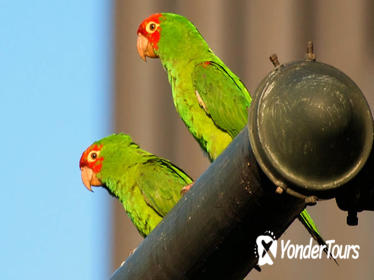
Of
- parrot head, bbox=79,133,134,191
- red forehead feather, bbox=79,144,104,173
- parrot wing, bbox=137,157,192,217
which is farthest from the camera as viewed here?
red forehead feather, bbox=79,144,104,173

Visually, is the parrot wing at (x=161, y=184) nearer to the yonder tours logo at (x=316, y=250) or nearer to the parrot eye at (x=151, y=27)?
the yonder tours logo at (x=316, y=250)

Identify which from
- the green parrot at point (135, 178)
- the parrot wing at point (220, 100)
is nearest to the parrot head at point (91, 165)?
the green parrot at point (135, 178)

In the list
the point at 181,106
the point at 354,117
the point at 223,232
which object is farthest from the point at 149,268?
the point at 181,106

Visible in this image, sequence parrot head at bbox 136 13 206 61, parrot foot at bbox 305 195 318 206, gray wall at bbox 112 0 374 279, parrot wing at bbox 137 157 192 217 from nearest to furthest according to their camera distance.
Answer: parrot foot at bbox 305 195 318 206
parrot wing at bbox 137 157 192 217
parrot head at bbox 136 13 206 61
gray wall at bbox 112 0 374 279

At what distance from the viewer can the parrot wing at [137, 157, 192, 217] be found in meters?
4.23

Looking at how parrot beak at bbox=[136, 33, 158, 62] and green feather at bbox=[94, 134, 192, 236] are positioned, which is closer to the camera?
green feather at bbox=[94, 134, 192, 236]

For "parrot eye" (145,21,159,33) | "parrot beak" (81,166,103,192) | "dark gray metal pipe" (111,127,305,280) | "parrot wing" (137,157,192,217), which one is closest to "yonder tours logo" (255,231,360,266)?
"parrot wing" (137,157,192,217)

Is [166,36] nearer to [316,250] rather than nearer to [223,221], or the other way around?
[316,250]

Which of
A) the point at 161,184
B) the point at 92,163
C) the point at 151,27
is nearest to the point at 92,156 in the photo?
the point at 92,163

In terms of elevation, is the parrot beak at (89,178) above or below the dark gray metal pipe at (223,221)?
below

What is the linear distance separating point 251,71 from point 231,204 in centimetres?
404

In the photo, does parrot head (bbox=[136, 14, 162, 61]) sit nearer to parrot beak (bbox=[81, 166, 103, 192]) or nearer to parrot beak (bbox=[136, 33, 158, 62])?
parrot beak (bbox=[136, 33, 158, 62])

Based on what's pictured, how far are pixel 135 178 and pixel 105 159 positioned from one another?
26 centimetres

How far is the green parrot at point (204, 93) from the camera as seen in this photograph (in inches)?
160
